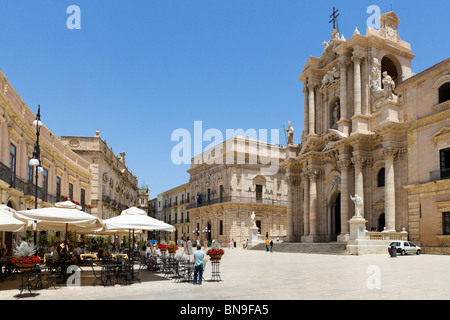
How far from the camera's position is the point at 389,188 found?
27344 millimetres

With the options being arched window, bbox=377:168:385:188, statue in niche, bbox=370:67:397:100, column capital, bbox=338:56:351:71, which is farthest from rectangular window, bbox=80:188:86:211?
statue in niche, bbox=370:67:397:100

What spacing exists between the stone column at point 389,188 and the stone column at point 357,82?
4440mm

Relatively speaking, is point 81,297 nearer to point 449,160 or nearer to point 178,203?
point 449,160

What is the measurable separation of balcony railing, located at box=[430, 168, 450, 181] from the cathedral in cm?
6

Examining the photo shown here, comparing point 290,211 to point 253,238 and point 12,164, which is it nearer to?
point 253,238

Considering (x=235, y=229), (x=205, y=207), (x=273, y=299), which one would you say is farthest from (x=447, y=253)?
(x=205, y=207)

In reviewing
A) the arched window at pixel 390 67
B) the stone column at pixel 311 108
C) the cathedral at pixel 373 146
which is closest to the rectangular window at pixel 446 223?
the cathedral at pixel 373 146

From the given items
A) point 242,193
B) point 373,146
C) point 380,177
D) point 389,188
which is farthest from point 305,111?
point 242,193

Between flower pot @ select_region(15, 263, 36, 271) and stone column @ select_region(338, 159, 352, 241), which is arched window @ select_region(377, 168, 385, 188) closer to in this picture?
stone column @ select_region(338, 159, 352, 241)

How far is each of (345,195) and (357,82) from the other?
8406mm

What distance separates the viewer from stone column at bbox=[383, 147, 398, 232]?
1061 inches

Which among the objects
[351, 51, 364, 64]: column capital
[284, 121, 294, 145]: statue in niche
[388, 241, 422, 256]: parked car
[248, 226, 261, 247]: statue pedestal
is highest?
[351, 51, 364, 64]: column capital

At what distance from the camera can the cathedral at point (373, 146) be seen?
25.2 m
